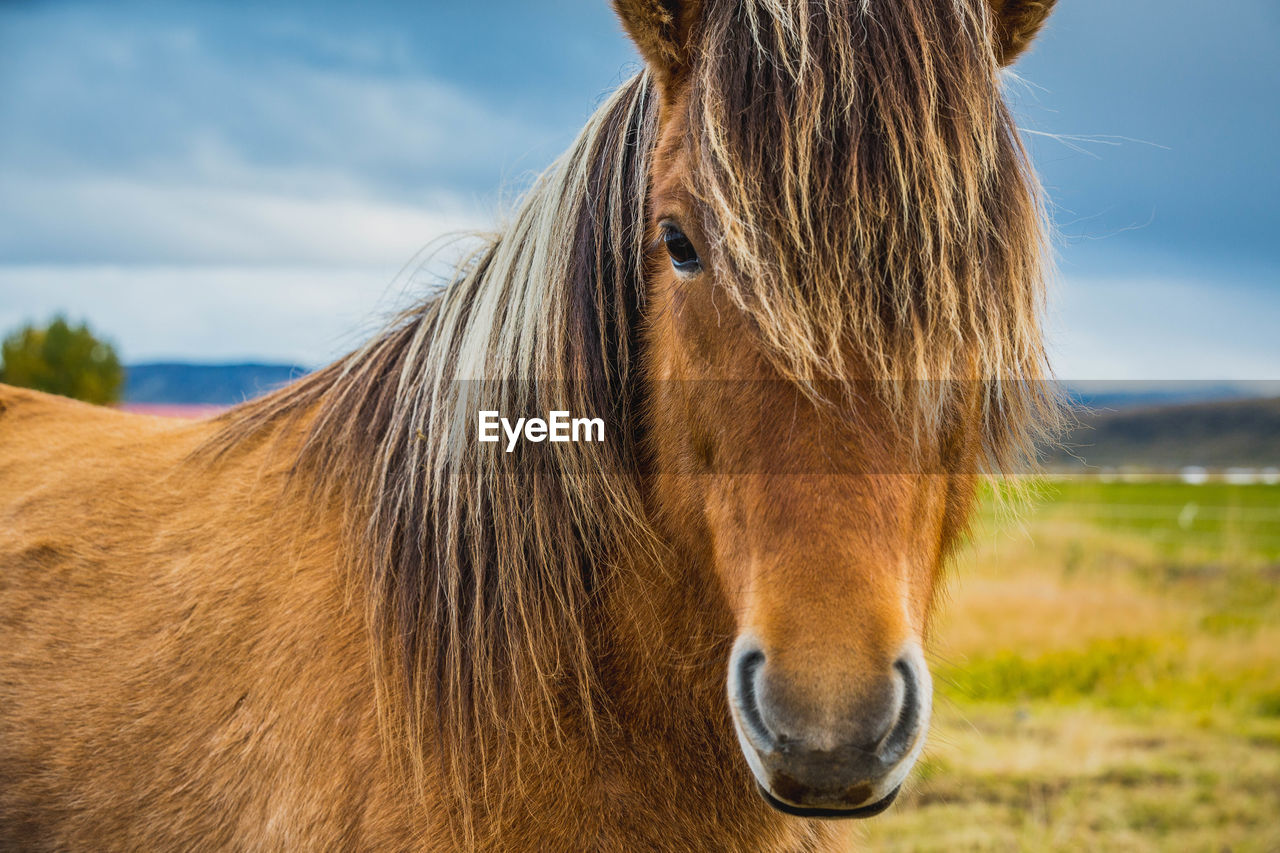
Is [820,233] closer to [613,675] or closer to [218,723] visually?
[613,675]

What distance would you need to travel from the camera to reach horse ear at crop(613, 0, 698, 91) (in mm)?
1661

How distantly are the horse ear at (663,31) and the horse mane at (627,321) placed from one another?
0.16ft

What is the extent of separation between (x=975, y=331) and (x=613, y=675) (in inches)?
42.3

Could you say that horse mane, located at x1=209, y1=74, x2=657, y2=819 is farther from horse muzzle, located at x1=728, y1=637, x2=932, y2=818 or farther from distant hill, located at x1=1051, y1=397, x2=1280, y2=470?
distant hill, located at x1=1051, y1=397, x2=1280, y2=470

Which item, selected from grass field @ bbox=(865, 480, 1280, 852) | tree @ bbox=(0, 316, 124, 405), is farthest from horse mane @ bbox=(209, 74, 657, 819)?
tree @ bbox=(0, 316, 124, 405)

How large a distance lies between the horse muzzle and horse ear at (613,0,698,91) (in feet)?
3.96

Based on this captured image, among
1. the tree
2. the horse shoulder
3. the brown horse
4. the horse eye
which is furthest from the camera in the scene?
the tree

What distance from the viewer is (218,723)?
209cm

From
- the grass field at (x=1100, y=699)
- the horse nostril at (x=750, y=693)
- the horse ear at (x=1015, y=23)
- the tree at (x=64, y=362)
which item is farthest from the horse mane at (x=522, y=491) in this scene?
the tree at (x=64, y=362)

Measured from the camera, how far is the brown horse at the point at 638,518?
4.59 feet

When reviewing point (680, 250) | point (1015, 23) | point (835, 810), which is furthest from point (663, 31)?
point (835, 810)

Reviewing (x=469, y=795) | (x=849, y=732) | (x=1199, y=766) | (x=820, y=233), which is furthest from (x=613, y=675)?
(x=1199, y=766)

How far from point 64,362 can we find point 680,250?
54344 mm

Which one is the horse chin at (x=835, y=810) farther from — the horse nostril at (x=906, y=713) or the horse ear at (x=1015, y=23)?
the horse ear at (x=1015, y=23)
